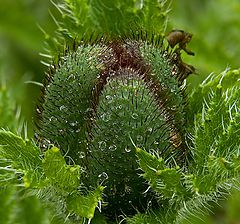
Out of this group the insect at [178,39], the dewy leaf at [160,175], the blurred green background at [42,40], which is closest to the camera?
the dewy leaf at [160,175]

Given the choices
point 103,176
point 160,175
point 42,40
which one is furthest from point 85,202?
point 42,40

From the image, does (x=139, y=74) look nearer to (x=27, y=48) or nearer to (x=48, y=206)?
(x=48, y=206)

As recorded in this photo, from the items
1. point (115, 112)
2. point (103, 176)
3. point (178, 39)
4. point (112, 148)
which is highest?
point (178, 39)

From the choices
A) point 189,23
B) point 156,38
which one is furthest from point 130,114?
point 189,23

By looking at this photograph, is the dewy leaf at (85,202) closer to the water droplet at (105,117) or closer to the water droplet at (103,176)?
the water droplet at (103,176)

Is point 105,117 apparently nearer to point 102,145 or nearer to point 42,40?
point 102,145

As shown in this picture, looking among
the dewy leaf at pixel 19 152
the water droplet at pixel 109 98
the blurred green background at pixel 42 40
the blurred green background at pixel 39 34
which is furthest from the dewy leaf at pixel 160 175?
the blurred green background at pixel 39 34

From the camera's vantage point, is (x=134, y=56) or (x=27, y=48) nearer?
(x=134, y=56)
